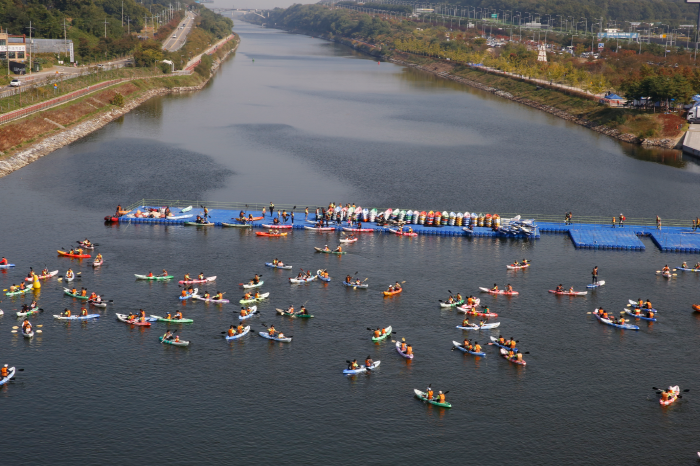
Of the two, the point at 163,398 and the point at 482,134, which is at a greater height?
the point at 482,134

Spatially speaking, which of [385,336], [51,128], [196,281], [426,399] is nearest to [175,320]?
[196,281]

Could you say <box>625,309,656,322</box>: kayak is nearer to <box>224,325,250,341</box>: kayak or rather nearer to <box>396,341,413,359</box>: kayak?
<box>396,341,413,359</box>: kayak

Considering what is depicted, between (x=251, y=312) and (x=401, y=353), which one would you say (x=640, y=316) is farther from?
(x=251, y=312)

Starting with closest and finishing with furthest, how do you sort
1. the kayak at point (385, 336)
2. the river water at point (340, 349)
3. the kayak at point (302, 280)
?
the river water at point (340, 349) → the kayak at point (385, 336) → the kayak at point (302, 280)

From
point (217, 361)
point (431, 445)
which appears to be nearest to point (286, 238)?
point (217, 361)

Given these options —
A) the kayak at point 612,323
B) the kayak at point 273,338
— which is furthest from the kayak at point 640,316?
the kayak at point 273,338

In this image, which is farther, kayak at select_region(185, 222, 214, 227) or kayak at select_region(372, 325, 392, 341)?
kayak at select_region(185, 222, 214, 227)

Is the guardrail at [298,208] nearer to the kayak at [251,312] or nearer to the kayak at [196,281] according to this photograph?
the kayak at [196,281]

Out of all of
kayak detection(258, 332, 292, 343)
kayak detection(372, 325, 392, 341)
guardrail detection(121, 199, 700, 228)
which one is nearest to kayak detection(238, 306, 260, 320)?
kayak detection(258, 332, 292, 343)

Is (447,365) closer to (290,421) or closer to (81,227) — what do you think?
(290,421)
